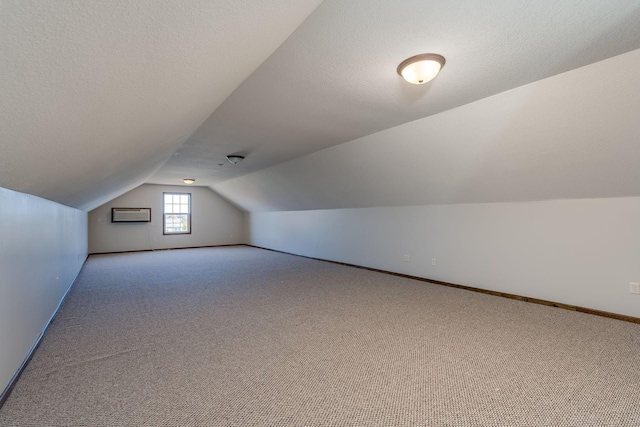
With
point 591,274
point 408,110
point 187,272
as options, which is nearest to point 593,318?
point 591,274

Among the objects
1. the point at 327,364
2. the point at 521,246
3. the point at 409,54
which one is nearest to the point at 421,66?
the point at 409,54

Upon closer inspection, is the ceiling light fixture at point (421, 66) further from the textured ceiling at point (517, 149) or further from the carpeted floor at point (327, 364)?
the carpeted floor at point (327, 364)

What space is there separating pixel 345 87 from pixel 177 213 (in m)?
8.80

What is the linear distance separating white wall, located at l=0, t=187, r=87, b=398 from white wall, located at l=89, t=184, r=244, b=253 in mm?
6016

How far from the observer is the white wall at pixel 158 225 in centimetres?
860

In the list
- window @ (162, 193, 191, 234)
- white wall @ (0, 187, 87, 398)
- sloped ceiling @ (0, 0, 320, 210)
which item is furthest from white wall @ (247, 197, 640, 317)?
window @ (162, 193, 191, 234)

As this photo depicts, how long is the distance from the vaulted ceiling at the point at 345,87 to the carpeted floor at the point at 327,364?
1.32 m

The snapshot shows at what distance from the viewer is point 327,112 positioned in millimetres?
3105

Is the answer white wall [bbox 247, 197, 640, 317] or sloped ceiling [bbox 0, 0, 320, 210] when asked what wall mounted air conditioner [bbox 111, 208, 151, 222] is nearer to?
white wall [bbox 247, 197, 640, 317]

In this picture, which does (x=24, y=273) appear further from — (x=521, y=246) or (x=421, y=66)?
(x=521, y=246)

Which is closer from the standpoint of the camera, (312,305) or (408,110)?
(408,110)

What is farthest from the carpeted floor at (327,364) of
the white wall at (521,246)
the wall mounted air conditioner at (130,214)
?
the wall mounted air conditioner at (130,214)

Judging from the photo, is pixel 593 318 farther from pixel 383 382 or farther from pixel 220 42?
pixel 220 42

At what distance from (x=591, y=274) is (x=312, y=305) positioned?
3.08 m
